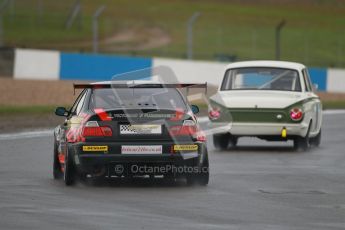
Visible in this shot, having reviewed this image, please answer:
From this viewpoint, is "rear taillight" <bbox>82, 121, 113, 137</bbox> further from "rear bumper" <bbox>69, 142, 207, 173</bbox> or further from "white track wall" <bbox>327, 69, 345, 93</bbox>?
"white track wall" <bbox>327, 69, 345, 93</bbox>

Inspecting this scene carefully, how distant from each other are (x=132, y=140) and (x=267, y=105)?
245 inches

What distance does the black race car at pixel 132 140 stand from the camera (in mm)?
13164

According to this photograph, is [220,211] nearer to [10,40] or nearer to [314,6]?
[10,40]

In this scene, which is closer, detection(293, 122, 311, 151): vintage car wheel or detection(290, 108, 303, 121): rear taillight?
detection(290, 108, 303, 121): rear taillight

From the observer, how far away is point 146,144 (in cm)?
1316

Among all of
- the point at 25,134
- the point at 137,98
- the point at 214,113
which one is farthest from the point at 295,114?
the point at 137,98

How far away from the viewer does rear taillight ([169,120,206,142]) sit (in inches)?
523

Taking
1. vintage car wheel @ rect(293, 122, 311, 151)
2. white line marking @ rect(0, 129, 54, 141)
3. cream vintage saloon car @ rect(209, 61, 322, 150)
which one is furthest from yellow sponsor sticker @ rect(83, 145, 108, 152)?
white line marking @ rect(0, 129, 54, 141)

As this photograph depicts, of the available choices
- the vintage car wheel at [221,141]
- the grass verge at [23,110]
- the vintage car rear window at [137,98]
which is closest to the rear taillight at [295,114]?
the vintage car wheel at [221,141]

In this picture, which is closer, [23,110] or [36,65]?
[23,110]

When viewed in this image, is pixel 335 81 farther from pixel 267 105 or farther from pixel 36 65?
pixel 267 105

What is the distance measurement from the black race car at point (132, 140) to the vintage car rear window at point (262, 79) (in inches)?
255

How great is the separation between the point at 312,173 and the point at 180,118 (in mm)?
3007

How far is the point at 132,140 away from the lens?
43.2 ft
